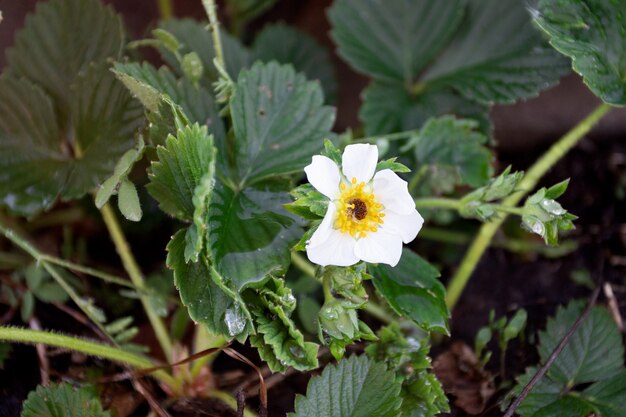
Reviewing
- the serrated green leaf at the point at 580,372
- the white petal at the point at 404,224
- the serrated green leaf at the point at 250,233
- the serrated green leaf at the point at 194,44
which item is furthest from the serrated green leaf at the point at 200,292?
the serrated green leaf at the point at 580,372

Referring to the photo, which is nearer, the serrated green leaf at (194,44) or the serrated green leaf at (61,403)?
the serrated green leaf at (61,403)

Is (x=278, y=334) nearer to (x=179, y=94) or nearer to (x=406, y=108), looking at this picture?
(x=179, y=94)

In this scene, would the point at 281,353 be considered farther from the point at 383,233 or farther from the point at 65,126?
the point at 65,126

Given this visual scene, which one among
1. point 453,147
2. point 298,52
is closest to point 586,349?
point 453,147

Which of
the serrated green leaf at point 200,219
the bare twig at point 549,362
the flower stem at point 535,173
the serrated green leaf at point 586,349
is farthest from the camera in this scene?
the flower stem at point 535,173

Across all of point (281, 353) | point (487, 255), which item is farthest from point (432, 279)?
point (487, 255)

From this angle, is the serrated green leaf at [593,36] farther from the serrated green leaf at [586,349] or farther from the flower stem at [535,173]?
the serrated green leaf at [586,349]
